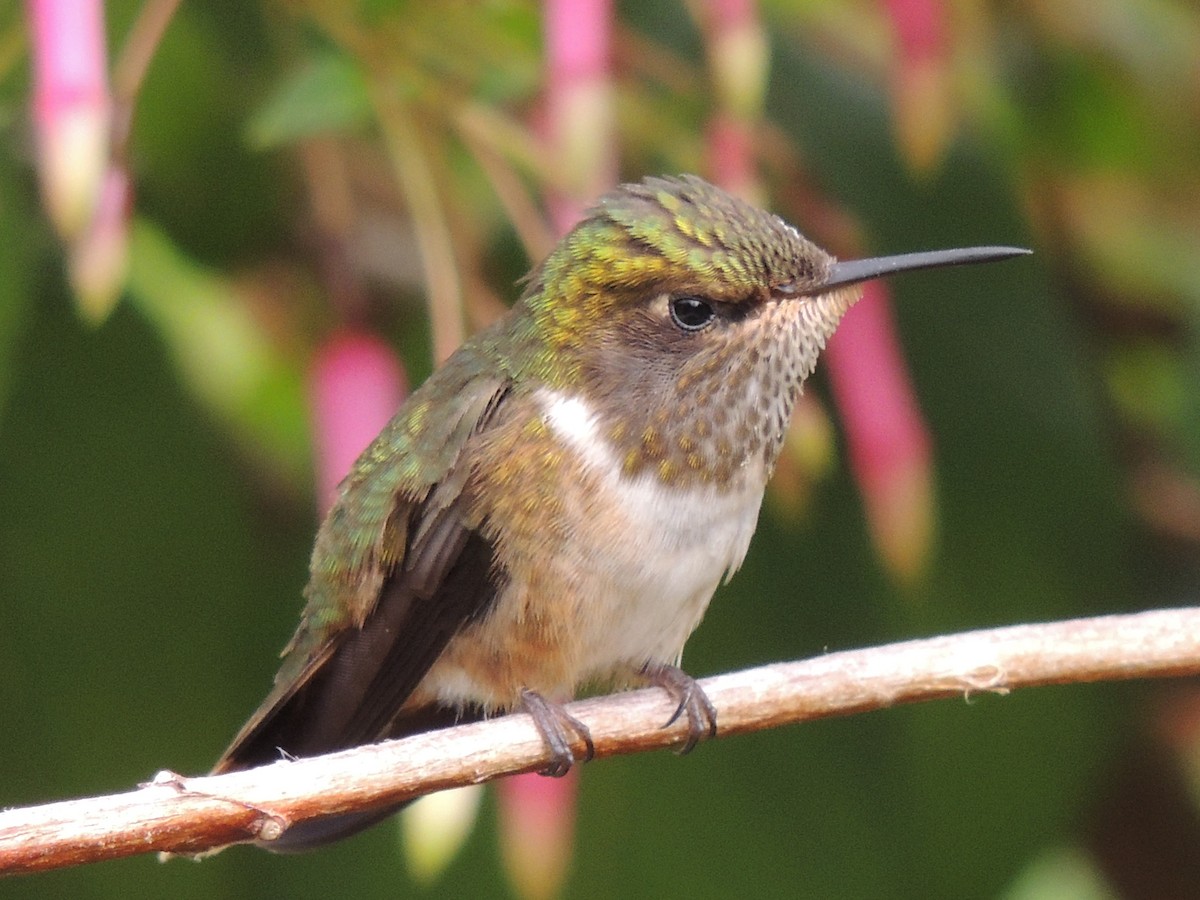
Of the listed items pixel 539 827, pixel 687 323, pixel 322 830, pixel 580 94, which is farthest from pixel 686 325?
pixel 322 830

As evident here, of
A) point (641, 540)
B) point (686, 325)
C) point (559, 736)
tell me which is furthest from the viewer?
point (686, 325)

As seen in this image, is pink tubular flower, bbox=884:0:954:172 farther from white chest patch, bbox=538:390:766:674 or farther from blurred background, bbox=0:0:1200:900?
white chest patch, bbox=538:390:766:674

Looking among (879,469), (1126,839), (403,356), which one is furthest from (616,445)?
(1126,839)

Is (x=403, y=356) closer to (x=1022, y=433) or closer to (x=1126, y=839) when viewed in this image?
(x=1022, y=433)

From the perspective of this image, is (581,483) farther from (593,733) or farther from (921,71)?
Result: (921,71)

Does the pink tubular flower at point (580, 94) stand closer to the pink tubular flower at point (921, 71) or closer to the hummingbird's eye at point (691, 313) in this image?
the hummingbird's eye at point (691, 313)

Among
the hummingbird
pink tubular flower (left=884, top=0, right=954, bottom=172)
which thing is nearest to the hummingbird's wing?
the hummingbird
